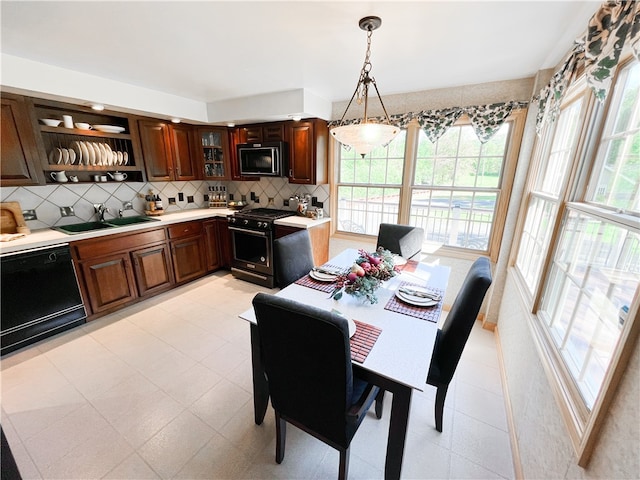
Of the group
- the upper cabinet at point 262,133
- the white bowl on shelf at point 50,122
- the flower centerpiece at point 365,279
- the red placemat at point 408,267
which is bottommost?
the red placemat at point 408,267

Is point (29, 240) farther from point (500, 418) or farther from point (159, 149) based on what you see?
point (500, 418)

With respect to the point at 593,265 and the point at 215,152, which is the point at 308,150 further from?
the point at 593,265

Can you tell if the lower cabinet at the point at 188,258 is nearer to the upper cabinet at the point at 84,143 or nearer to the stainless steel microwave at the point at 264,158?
the upper cabinet at the point at 84,143

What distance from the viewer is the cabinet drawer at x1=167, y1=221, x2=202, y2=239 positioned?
10.6 ft

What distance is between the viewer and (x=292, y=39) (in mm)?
1700

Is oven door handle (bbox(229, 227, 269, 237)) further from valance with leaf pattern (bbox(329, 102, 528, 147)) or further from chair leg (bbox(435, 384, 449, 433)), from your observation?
chair leg (bbox(435, 384, 449, 433))

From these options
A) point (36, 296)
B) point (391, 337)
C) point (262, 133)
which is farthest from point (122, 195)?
point (391, 337)

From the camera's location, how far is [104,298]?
107 inches

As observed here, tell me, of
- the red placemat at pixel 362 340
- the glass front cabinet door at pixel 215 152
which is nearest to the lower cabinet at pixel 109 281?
the glass front cabinet door at pixel 215 152

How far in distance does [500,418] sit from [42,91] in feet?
14.0

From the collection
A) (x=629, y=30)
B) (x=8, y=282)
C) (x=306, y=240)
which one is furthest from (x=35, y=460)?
(x=629, y=30)

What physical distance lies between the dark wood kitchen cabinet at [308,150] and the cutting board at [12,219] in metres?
2.70

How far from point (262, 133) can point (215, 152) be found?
0.86 meters

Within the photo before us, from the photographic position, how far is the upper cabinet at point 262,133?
332 cm
